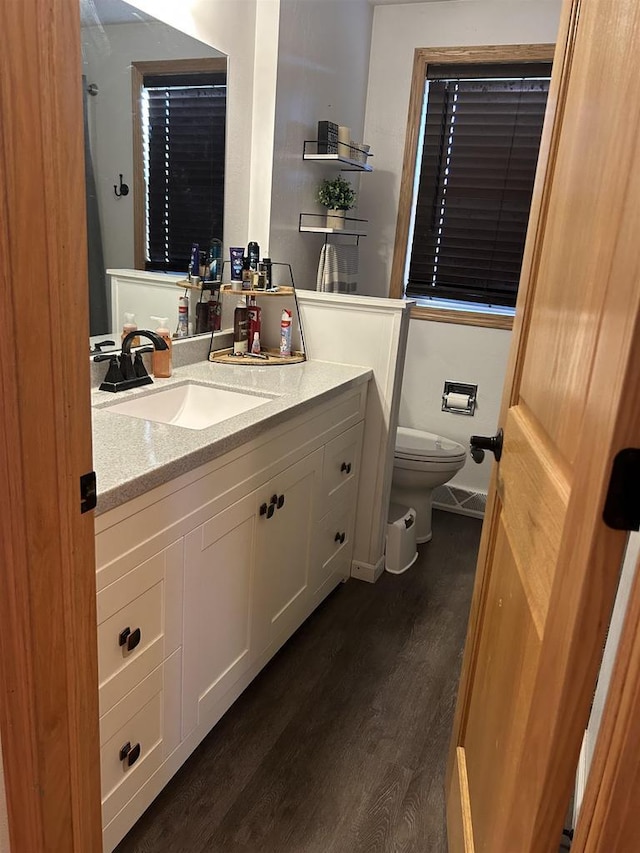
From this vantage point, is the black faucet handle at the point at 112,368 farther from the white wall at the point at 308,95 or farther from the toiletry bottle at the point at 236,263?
the white wall at the point at 308,95

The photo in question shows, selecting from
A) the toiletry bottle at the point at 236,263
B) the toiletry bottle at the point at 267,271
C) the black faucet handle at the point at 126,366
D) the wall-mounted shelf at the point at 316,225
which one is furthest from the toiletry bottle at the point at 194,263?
the wall-mounted shelf at the point at 316,225

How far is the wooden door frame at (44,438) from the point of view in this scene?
738 millimetres

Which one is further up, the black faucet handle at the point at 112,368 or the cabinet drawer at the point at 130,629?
the black faucet handle at the point at 112,368

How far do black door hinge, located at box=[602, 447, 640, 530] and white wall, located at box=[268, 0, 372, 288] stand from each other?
2.19 metres

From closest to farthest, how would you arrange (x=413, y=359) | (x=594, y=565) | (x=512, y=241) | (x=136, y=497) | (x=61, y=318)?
1. (x=594, y=565)
2. (x=61, y=318)
3. (x=136, y=497)
4. (x=512, y=241)
5. (x=413, y=359)

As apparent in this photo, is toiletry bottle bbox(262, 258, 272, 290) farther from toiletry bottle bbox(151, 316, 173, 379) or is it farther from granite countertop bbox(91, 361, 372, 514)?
toiletry bottle bbox(151, 316, 173, 379)

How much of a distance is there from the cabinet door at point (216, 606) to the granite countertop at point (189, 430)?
205 millimetres

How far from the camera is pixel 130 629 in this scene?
4.40 feet

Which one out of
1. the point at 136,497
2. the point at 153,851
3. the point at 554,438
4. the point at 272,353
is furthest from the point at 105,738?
the point at 272,353

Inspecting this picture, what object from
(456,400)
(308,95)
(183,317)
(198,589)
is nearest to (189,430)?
(198,589)

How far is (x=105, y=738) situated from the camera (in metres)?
1.31

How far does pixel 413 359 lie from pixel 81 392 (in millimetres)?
2690

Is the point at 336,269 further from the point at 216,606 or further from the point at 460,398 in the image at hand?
the point at 216,606

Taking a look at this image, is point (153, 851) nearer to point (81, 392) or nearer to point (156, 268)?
point (81, 392)
